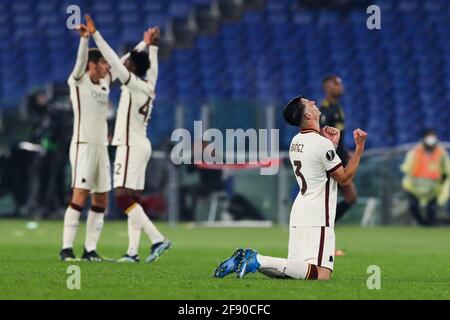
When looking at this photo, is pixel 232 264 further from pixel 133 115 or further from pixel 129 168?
pixel 133 115

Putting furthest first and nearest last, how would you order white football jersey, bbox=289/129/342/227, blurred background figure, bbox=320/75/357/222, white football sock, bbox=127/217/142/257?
blurred background figure, bbox=320/75/357/222 < white football sock, bbox=127/217/142/257 < white football jersey, bbox=289/129/342/227

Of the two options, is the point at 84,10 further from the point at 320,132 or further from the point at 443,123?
the point at 320,132

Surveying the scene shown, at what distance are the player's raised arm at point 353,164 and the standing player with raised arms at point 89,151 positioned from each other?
12.1 feet

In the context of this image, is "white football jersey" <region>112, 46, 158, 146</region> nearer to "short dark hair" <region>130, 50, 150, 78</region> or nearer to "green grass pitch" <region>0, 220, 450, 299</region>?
"short dark hair" <region>130, 50, 150, 78</region>

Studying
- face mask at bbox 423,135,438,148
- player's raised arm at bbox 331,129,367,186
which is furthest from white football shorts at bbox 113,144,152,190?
face mask at bbox 423,135,438,148

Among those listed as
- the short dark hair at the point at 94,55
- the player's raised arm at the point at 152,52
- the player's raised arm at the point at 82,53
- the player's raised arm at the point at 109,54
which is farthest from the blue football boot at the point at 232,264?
the short dark hair at the point at 94,55

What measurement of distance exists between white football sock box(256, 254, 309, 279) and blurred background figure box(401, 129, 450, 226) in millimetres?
12616

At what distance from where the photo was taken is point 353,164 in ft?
29.5

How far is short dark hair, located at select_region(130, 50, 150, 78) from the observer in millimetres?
12147

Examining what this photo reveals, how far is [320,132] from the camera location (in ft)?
32.0

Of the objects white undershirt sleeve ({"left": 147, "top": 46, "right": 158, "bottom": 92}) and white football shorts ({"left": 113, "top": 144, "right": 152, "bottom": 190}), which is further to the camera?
white undershirt sleeve ({"left": 147, "top": 46, "right": 158, "bottom": 92})

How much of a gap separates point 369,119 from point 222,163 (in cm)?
493

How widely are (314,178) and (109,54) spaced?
3.04 meters

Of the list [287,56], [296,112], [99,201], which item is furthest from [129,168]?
[287,56]
